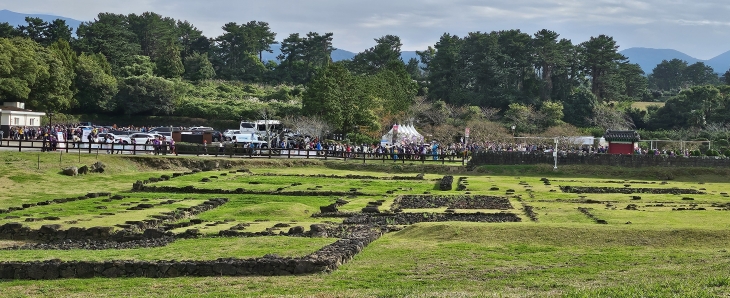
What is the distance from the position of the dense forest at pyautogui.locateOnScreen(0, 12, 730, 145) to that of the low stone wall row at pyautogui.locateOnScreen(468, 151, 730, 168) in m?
26.3

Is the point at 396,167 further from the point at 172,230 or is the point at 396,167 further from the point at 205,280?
the point at 205,280

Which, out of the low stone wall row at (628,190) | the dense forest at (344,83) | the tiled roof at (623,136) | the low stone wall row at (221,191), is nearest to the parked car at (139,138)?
the dense forest at (344,83)

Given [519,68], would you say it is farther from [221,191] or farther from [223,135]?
[221,191]

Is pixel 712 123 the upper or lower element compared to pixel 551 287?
upper

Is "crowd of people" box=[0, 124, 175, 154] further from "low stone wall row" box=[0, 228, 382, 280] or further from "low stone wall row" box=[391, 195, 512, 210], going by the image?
"low stone wall row" box=[0, 228, 382, 280]

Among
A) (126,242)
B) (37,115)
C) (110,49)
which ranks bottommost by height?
(126,242)

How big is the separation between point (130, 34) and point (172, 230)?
11012 centimetres

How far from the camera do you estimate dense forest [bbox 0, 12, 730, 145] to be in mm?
96062

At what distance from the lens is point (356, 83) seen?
318ft

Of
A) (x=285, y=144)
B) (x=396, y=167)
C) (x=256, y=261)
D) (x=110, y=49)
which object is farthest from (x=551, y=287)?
(x=110, y=49)

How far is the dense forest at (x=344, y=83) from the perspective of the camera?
96.1 meters

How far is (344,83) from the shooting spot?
95.7m

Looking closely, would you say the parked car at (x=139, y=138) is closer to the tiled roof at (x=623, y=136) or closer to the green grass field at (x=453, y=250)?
the green grass field at (x=453, y=250)

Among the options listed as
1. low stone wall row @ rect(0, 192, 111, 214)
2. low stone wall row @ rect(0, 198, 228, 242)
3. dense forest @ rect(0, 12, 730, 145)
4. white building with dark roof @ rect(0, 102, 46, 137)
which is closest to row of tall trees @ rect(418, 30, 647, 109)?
dense forest @ rect(0, 12, 730, 145)
